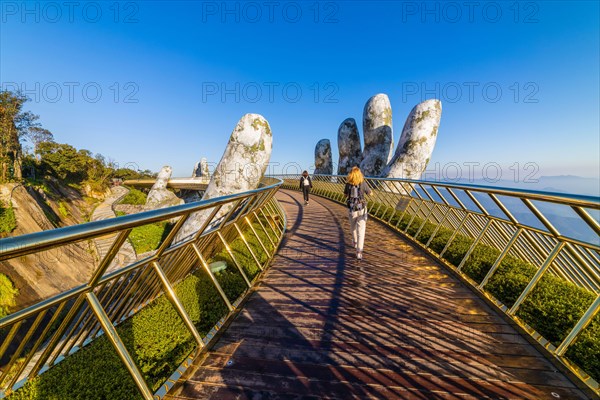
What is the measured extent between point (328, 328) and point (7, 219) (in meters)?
17.9

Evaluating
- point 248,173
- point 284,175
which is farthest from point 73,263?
point 284,175

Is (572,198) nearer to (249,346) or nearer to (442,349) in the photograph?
(442,349)

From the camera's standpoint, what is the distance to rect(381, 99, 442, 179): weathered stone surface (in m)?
15.3

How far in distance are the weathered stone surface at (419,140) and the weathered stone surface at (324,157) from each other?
11.4 m

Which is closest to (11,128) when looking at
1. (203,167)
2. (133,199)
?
(133,199)

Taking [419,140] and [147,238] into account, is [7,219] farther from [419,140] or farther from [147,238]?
[419,140]

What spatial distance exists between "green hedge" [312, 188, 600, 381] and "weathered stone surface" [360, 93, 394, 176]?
14901mm

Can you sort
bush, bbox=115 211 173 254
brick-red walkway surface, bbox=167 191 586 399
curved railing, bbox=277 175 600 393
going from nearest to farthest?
brick-red walkway surface, bbox=167 191 586 399 → curved railing, bbox=277 175 600 393 → bush, bbox=115 211 173 254

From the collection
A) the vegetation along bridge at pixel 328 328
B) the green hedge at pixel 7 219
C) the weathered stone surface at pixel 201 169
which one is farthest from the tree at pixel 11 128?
the vegetation along bridge at pixel 328 328

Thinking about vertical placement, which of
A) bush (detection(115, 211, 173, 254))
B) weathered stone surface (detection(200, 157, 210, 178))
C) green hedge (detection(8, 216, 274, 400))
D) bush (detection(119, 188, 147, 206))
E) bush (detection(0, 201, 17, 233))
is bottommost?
bush (detection(115, 211, 173, 254))

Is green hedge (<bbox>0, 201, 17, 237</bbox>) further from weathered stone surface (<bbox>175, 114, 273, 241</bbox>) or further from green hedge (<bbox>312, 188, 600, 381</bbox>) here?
green hedge (<bbox>312, 188, 600, 381</bbox>)

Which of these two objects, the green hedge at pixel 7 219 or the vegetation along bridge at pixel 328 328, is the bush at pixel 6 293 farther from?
the vegetation along bridge at pixel 328 328

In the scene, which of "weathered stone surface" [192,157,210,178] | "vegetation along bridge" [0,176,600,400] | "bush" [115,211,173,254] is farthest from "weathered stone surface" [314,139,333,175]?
"vegetation along bridge" [0,176,600,400]

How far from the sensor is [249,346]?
2.51m
